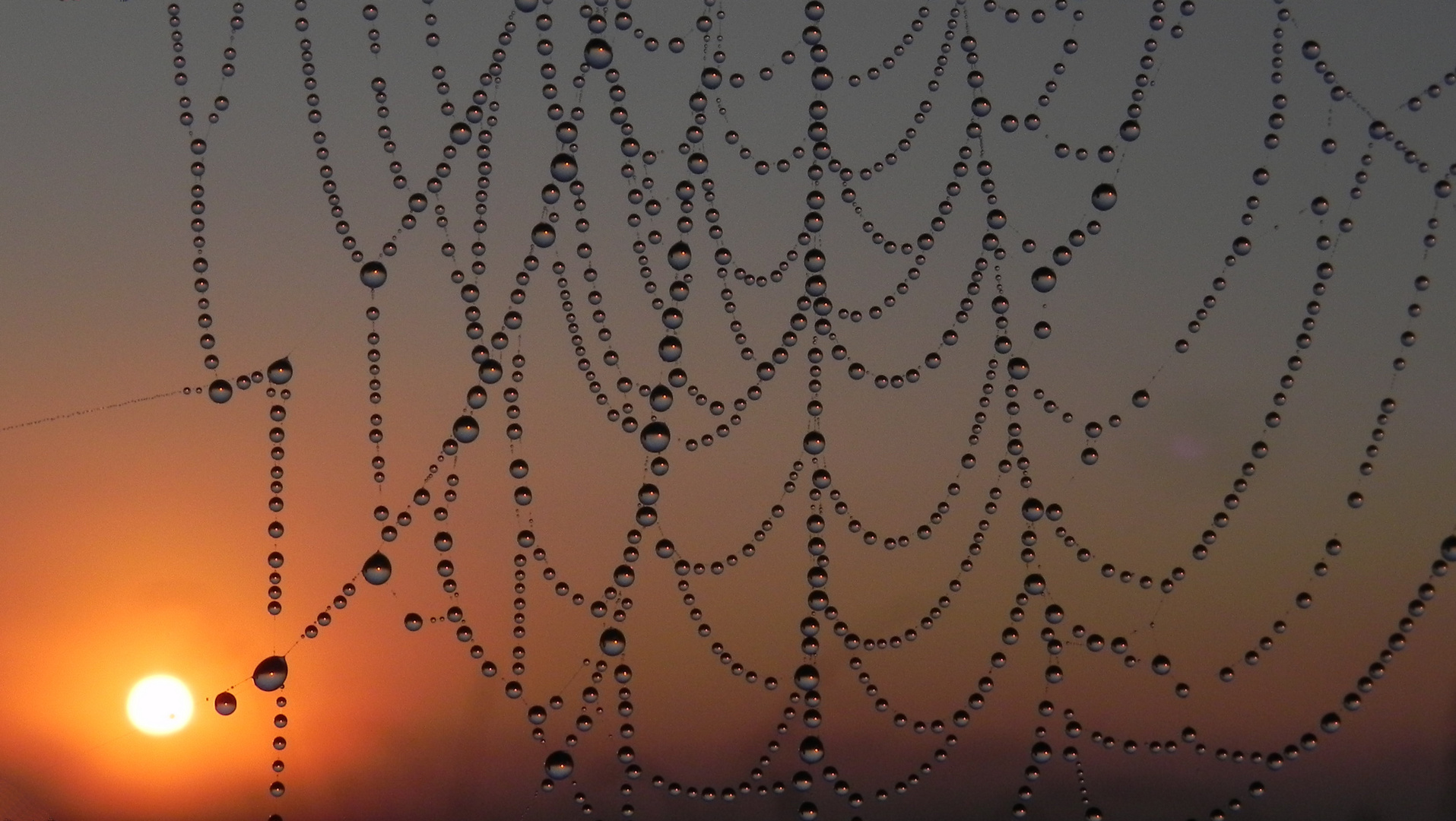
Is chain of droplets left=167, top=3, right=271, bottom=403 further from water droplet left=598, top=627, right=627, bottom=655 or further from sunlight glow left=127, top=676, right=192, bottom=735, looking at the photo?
water droplet left=598, top=627, right=627, bottom=655

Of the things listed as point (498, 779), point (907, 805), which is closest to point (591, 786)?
point (498, 779)

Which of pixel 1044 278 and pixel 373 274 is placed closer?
pixel 373 274

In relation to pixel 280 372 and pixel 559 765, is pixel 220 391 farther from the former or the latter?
pixel 559 765

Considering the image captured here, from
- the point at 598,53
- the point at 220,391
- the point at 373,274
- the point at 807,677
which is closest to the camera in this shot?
the point at 598,53

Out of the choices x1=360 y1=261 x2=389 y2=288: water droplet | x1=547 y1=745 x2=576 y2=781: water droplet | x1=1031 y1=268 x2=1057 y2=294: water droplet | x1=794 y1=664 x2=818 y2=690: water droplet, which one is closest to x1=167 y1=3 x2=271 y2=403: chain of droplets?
x1=360 y1=261 x2=389 y2=288: water droplet

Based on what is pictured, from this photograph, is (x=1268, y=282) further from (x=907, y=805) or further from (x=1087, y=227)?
(x=907, y=805)

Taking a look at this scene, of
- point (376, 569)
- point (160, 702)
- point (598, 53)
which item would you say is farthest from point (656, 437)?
point (160, 702)
